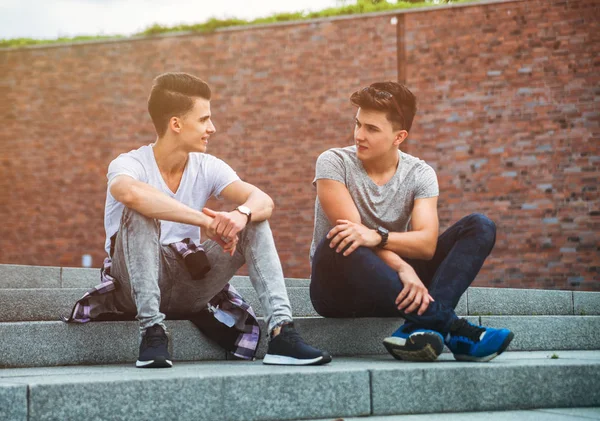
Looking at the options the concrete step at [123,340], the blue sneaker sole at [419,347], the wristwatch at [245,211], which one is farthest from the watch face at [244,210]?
the blue sneaker sole at [419,347]

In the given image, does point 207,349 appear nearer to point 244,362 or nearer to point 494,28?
point 244,362

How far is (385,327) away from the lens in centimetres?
351

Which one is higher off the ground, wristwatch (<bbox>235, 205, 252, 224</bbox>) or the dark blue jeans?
wristwatch (<bbox>235, 205, 252, 224</bbox>)

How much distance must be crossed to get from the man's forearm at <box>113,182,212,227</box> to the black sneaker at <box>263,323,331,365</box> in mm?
600

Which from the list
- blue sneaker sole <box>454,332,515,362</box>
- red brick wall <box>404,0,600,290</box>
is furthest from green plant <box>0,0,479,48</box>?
blue sneaker sole <box>454,332,515,362</box>

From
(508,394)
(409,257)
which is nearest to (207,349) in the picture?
(409,257)

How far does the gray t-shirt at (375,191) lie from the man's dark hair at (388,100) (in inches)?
10.3

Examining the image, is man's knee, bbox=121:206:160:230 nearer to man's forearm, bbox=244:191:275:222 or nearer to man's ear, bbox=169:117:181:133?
man's forearm, bbox=244:191:275:222

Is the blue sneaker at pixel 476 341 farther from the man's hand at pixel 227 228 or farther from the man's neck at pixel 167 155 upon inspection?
the man's neck at pixel 167 155

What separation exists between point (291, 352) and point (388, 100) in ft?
4.60

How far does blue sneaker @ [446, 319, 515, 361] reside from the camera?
9.56 ft

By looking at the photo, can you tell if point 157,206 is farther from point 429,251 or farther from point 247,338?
point 429,251

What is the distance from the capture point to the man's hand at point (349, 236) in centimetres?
312

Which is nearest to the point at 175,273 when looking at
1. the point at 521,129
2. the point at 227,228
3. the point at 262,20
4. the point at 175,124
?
the point at 227,228
